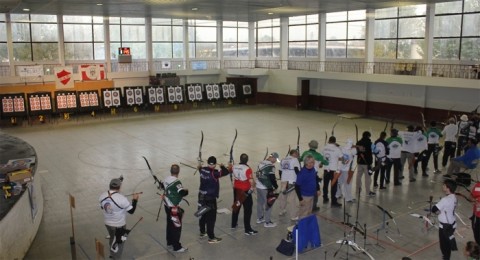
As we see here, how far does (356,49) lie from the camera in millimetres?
29719

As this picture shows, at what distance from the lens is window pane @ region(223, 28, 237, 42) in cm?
3709

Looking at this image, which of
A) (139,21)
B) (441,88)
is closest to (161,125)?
(139,21)

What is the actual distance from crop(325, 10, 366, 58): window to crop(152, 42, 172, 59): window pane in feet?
41.6

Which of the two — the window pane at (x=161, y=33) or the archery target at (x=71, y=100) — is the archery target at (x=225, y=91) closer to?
the window pane at (x=161, y=33)

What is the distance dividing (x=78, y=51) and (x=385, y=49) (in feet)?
71.0

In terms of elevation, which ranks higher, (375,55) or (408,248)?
(375,55)

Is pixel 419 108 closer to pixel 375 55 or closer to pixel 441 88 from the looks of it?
pixel 441 88

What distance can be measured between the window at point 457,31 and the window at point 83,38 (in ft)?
75.9

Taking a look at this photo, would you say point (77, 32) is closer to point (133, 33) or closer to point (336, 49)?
point (133, 33)

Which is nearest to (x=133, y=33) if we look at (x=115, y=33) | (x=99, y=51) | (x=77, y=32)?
(x=115, y=33)

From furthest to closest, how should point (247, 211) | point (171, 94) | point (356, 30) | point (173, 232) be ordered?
point (171, 94)
point (356, 30)
point (247, 211)
point (173, 232)

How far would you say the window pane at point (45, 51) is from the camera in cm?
3027

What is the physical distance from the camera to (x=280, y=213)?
10734mm

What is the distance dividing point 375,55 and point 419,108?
5656mm
